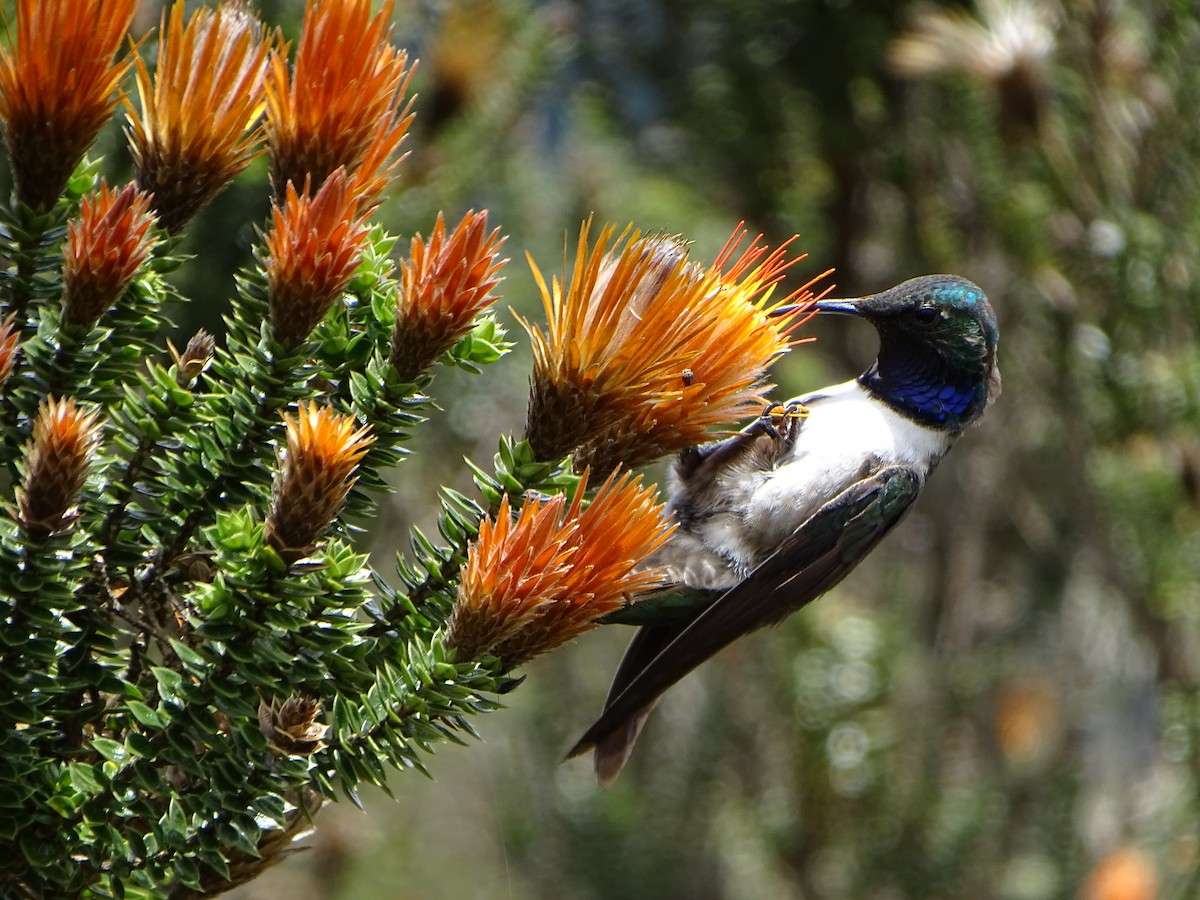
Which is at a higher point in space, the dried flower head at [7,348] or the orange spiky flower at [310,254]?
the orange spiky flower at [310,254]

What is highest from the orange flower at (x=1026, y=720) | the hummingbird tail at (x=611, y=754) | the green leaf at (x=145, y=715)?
the green leaf at (x=145, y=715)

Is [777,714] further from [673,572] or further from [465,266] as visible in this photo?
[465,266]

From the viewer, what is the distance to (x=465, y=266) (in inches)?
52.9

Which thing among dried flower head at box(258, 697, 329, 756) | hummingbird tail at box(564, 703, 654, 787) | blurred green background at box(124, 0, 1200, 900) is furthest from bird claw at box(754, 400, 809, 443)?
dried flower head at box(258, 697, 329, 756)

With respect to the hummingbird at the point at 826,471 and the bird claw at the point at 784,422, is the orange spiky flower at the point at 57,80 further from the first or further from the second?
the bird claw at the point at 784,422

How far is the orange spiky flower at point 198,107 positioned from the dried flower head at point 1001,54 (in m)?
3.37

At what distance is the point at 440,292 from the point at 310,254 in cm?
13

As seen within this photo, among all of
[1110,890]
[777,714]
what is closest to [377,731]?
[1110,890]

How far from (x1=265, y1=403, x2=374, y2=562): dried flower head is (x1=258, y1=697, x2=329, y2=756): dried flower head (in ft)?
0.45

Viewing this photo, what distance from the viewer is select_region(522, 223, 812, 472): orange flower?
1.38 meters

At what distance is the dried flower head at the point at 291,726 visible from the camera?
1253 millimetres

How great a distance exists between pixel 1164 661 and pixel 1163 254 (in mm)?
1563

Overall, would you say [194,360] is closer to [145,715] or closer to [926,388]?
[145,715]

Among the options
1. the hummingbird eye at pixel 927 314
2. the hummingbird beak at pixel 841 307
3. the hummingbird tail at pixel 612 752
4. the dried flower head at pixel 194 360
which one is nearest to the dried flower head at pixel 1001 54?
the hummingbird eye at pixel 927 314
